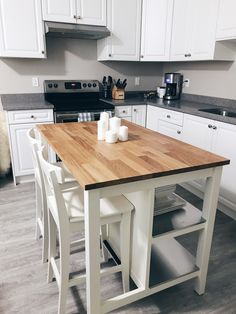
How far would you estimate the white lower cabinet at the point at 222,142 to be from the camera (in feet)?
7.80

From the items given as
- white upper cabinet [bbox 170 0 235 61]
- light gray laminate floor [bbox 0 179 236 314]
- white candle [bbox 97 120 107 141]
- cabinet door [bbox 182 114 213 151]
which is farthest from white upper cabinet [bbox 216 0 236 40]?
light gray laminate floor [bbox 0 179 236 314]

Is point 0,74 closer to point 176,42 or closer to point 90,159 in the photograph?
point 176,42

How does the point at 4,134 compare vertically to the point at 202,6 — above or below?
below

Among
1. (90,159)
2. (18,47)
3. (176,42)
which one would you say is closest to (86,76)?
(18,47)

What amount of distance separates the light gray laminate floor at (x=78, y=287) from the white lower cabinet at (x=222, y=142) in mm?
324

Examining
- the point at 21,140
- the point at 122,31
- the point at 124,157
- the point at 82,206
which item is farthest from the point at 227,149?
the point at 21,140

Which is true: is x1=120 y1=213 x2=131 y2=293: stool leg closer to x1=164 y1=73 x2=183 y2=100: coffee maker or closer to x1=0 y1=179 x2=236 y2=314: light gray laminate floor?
x1=0 y1=179 x2=236 y2=314: light gray laminate floor

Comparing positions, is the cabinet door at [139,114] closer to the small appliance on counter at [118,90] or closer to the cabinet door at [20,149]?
the small appliance on counter at [118,90]

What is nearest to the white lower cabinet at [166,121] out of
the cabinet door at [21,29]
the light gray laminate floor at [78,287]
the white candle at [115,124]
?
the light gray laminate floor at [78,287]

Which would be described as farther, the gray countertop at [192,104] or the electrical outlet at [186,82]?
the electrical outlet at [186,82]

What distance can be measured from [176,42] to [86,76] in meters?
1.28

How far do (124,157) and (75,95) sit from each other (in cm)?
244

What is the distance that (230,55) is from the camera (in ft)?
9.42

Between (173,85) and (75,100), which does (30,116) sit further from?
(173,85)
